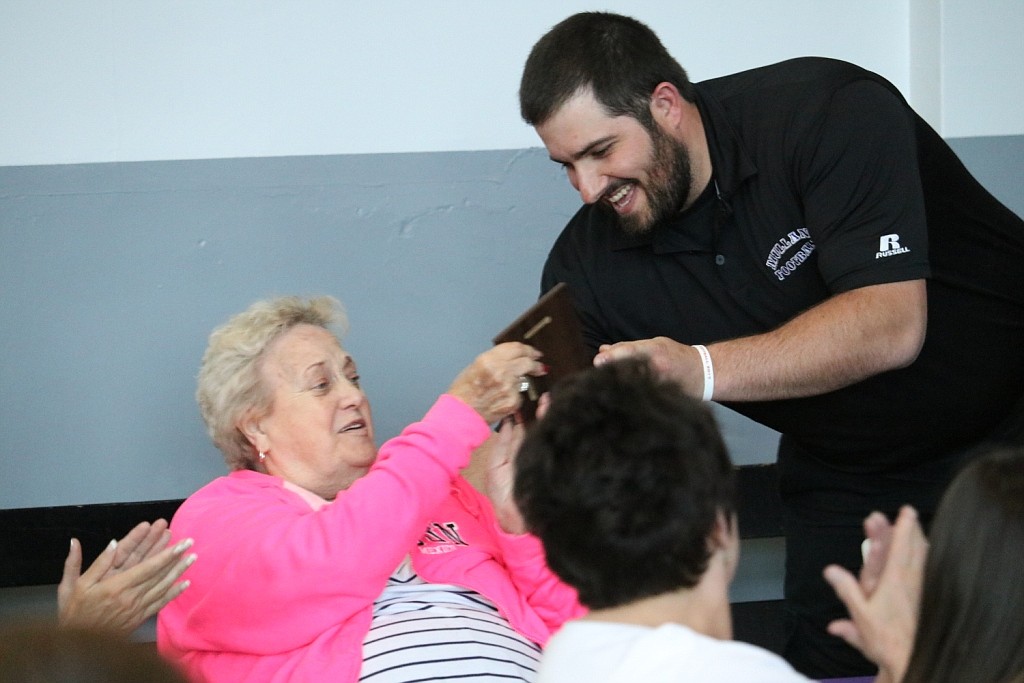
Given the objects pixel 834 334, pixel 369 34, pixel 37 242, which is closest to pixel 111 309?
pixel 37 242

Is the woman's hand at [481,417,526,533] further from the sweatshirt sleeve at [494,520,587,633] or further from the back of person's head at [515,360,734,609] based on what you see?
the back of person's head at [515,360,734,609]

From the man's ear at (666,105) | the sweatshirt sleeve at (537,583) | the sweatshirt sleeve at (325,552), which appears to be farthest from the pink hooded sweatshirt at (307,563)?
the man's ear at (666,105)

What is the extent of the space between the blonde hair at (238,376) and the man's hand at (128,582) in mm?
382

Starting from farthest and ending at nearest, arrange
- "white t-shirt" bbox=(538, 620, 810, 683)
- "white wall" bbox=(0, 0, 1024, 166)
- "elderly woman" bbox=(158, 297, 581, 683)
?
1. "white wall" bbox=(0, 0, 1024, 166)
2. "elderly woman" bbox=(158, 297, 581, 683)
3. "white t-shirt" bbox=(538, 620, 810, 683)

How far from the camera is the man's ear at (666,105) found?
214 cm

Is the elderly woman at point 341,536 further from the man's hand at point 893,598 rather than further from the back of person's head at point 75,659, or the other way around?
the back of person's head at point 75,659

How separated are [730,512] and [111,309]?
79.4 inches

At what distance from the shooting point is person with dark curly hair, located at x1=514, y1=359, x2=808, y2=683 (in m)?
1.14

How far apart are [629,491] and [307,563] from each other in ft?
2.64

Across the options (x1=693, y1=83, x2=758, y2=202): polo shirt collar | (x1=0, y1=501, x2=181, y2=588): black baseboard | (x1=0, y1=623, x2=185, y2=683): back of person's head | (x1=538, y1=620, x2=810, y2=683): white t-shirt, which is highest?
(x1=693, y1=83, x2=758, y2=202): polo shirt collar

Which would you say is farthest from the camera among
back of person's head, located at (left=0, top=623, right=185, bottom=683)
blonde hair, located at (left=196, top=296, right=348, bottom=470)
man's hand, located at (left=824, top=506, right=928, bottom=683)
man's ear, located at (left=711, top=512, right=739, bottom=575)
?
blonde hair, located at (left=196, top=296, right=348, bottom=470)

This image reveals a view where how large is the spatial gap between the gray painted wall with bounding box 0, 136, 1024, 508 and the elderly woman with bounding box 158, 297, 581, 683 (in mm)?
599

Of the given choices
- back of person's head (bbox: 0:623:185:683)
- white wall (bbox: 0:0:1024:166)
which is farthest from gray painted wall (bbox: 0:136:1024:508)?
back of person's head (bbox: 0:623:185:683)

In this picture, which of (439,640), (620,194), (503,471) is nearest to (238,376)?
(503,471)
